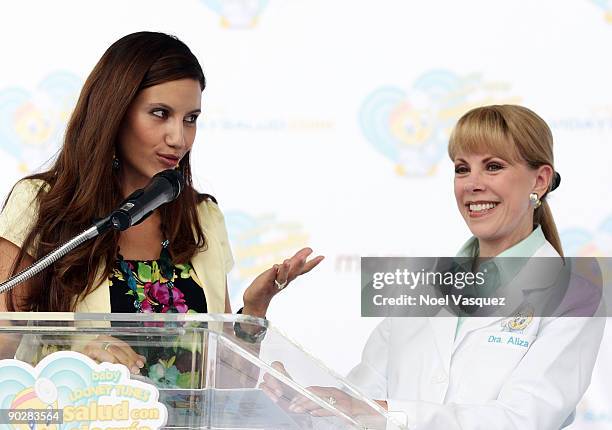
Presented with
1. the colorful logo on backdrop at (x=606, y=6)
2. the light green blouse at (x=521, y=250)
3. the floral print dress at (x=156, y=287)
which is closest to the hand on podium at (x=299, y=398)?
the floral print dress at (x=156, y=287)

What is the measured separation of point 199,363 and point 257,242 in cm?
176

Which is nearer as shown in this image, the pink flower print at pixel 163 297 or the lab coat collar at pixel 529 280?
the pink flower print at pixel 163 297

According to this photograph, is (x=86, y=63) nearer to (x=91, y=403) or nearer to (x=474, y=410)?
(x=474, y=410)

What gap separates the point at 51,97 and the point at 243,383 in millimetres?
2044

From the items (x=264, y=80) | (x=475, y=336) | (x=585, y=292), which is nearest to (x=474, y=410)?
(x=475, y=336)

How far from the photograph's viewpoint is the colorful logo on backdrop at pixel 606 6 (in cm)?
299

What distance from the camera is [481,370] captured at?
2654 millimetres

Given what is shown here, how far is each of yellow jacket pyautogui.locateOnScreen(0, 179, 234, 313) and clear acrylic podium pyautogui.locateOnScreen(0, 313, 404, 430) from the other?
781mm

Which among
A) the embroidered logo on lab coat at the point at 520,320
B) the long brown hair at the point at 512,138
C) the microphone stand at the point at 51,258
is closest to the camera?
the microphone stand at the point at 51,258

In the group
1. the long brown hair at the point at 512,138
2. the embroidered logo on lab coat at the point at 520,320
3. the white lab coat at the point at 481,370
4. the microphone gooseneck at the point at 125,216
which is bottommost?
the white lab coat at the point at 481,370

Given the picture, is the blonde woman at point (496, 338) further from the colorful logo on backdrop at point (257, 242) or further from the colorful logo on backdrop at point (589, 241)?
the colorful logo on backdrop at point (257, 242)

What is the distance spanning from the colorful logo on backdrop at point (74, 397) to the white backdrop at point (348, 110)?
176 centimetres

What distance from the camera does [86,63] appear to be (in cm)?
305

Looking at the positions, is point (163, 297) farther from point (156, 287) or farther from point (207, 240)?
point (207, 240)
